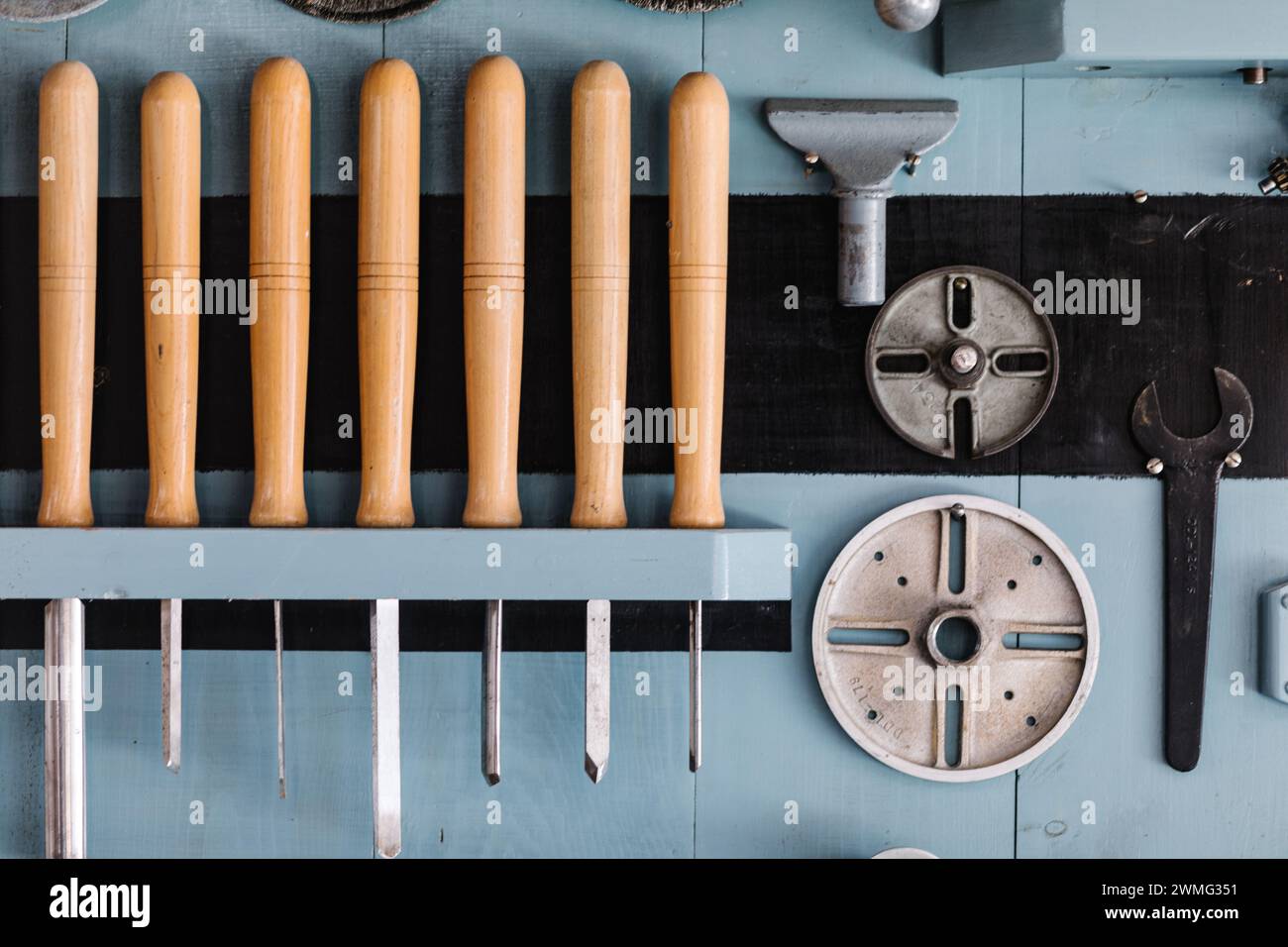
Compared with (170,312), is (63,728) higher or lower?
lower

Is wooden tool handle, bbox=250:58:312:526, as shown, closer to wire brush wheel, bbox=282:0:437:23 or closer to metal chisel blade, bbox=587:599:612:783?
wire brush wheel, bbox=282:0:437:23

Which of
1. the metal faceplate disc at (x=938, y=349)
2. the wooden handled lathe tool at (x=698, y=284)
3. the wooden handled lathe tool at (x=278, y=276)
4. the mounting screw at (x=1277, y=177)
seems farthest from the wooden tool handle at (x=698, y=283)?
the mounting screw at (x=1277, y=177)

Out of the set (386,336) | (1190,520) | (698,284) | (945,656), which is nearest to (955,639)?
(945,656)

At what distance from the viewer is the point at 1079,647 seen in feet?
2.88

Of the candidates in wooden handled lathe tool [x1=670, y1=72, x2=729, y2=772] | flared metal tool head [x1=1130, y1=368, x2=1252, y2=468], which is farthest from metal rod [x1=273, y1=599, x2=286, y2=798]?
flared metal tool head [x1=1130, y1=368, x2=1252, y2=468]

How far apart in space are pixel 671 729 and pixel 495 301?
31 centimetres

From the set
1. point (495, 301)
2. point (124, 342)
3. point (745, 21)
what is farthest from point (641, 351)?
point (124, 342)

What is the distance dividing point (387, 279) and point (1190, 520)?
555mm

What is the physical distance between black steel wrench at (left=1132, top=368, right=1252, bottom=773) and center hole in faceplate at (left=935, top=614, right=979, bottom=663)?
0.45 feet

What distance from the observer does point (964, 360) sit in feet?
2.79

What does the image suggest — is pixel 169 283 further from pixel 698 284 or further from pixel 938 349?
pixel 938 349

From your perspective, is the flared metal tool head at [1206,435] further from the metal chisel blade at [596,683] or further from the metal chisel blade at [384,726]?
the metal chisel blade at [384,726]

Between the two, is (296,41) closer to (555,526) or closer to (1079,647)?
(555,526)

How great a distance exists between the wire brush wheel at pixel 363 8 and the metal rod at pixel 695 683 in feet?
1.43
